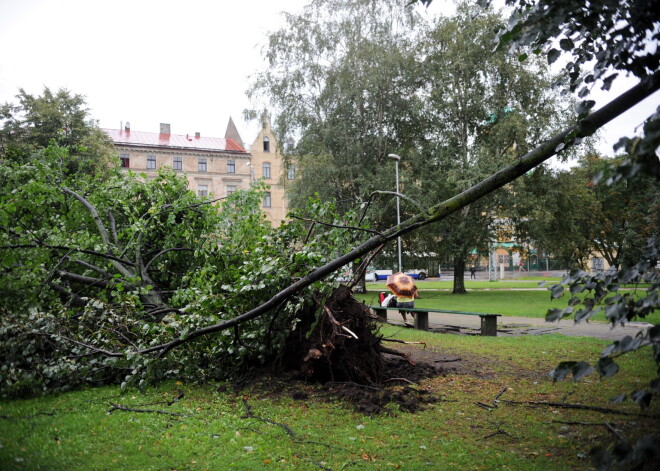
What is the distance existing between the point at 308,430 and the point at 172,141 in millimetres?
52453

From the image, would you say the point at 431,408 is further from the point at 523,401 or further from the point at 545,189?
the point at 545,189

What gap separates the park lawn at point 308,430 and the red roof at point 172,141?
4913 centimetres

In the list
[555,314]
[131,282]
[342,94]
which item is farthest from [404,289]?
[342,94]

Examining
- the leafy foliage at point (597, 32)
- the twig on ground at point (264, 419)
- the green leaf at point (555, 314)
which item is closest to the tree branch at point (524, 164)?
the leafy foliage at point (597, 32)

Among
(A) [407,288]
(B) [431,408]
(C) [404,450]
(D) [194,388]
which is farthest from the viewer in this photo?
(A) [407,288]

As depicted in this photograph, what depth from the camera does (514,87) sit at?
80.2 feet

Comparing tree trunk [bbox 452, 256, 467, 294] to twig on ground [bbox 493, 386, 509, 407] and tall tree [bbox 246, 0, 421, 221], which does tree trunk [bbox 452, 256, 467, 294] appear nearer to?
tall tree [bbox 246, 0, 421, 221]

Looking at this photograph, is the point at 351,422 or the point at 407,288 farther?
the point at 407,288

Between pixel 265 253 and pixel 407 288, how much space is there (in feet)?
24.7

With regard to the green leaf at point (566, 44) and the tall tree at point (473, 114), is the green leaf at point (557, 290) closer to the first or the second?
the green leaf at point (566, 44)

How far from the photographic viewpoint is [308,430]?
4.18 meters

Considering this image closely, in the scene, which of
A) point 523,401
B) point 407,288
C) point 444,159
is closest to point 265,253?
point 523,401

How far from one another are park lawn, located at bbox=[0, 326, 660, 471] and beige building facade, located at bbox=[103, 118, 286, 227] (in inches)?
1792

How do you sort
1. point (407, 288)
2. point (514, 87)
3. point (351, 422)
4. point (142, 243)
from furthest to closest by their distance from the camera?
point (514, 87)
point (407, 288)
point (142, 243)
point (351, 422)
